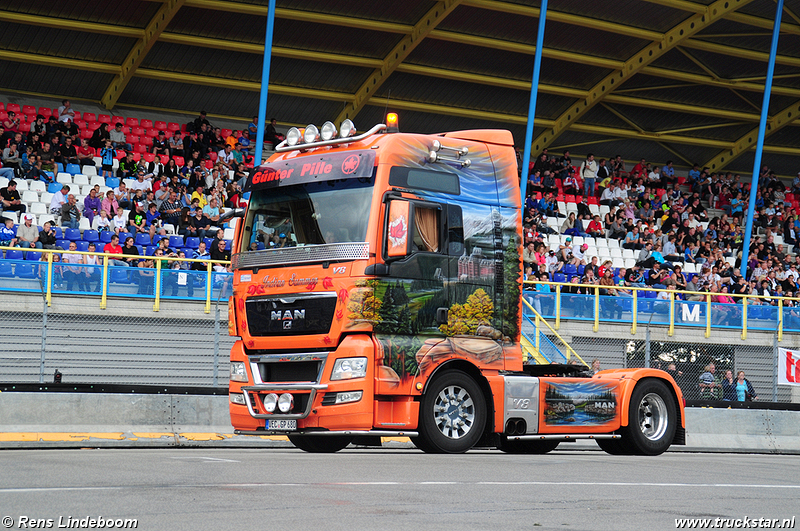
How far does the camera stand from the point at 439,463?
1052 cm

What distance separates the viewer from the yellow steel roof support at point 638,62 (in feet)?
107

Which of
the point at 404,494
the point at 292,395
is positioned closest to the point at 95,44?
the point at 292,395

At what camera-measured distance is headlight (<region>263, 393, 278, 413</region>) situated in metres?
11.8

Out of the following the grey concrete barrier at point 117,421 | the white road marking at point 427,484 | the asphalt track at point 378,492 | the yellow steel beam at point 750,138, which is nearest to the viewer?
the asphalt track at point 378,492

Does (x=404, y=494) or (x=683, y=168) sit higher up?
(x=683, y=168)

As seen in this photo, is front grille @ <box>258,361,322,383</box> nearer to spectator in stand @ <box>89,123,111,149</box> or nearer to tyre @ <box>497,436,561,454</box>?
tyre @ <box>497,436,561,454</box>

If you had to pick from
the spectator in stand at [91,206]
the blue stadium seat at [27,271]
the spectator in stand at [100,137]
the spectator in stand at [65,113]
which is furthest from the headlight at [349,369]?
the spectator in stand at [65,113]

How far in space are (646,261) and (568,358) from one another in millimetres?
15135

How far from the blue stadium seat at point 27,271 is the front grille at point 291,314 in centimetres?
788

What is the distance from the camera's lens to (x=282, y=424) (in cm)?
1164

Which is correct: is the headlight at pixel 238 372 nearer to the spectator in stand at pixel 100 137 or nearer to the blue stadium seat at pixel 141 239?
the blue stadium seat at pixel 141 239

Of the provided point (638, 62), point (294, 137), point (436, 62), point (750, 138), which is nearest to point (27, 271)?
point (294, 137)

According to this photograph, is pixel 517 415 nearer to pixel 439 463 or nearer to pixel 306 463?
pixel 439 463

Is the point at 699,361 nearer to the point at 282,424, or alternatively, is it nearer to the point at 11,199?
the point at 282,424
